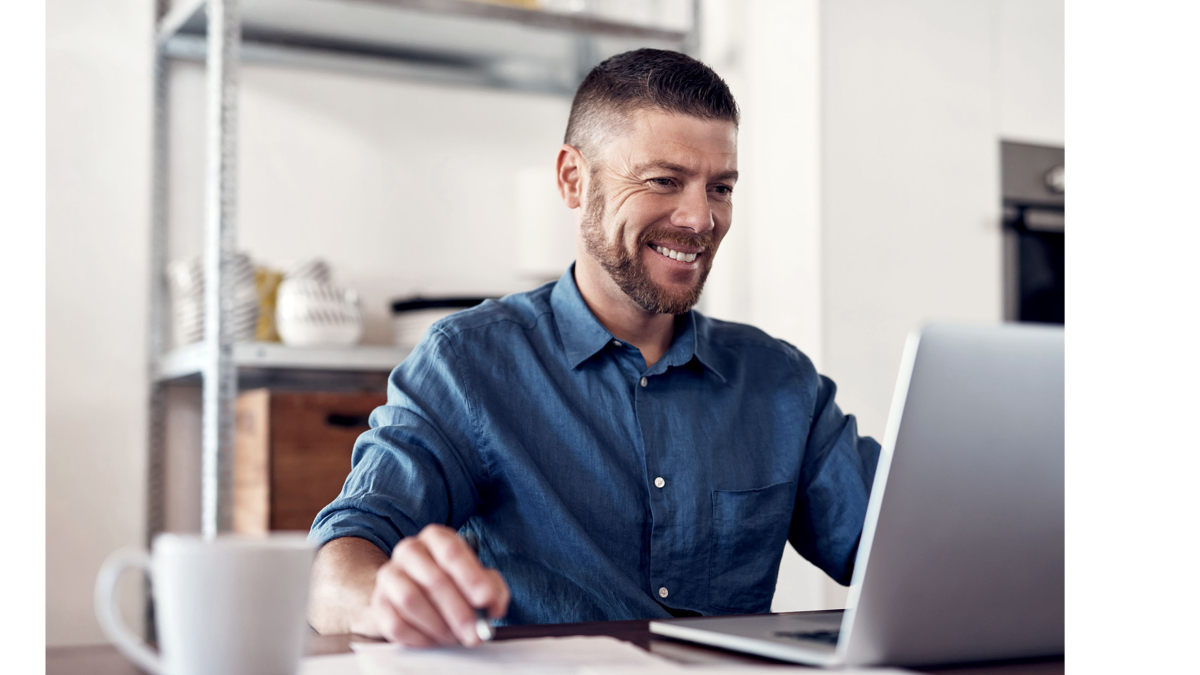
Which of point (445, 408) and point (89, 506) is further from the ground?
point (445, 408)

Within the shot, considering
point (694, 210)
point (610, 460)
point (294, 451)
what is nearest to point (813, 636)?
point (610, 460)

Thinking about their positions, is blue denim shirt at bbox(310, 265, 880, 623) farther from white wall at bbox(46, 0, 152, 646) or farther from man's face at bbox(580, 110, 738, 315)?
white wall at bbox(46, 0, 152, 646)

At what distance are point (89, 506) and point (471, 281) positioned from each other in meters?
0.98

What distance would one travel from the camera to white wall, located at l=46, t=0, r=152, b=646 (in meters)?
2.20

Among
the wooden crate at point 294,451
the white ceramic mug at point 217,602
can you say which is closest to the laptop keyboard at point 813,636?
the white ceramic mug at point 217,602

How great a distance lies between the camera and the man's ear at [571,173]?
4.63 ft

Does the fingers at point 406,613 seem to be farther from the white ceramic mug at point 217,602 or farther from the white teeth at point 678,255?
the white teeth at point 678,255

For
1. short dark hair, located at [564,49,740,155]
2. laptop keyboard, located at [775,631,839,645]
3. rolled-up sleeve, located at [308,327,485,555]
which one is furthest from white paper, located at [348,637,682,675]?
short dark hair, located at [564,49,740,155]

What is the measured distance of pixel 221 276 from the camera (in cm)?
201

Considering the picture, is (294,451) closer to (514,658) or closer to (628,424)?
(628,424)

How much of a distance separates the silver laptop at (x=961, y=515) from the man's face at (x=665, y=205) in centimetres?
67
